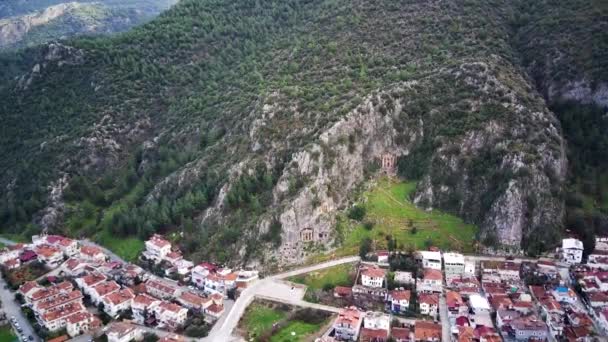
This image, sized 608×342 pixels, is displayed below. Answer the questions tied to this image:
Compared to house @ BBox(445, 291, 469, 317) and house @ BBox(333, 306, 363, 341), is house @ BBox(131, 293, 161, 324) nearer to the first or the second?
house @ BBox(333, 306, 363, 341)

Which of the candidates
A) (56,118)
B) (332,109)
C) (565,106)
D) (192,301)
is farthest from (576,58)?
(56,118)

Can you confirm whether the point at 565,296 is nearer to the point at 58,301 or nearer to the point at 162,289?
the point at 162,289

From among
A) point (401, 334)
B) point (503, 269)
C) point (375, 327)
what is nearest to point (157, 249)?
point (375, 327)

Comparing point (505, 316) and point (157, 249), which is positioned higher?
point (157, 249)

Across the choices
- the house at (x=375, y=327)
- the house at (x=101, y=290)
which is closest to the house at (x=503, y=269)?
the house at (x=375, y=327)

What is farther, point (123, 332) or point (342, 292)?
point (342, 292)

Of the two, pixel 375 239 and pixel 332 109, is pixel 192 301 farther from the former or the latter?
pixel 332 109

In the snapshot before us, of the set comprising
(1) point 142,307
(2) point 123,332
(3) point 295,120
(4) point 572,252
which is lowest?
(2) point 123,332
